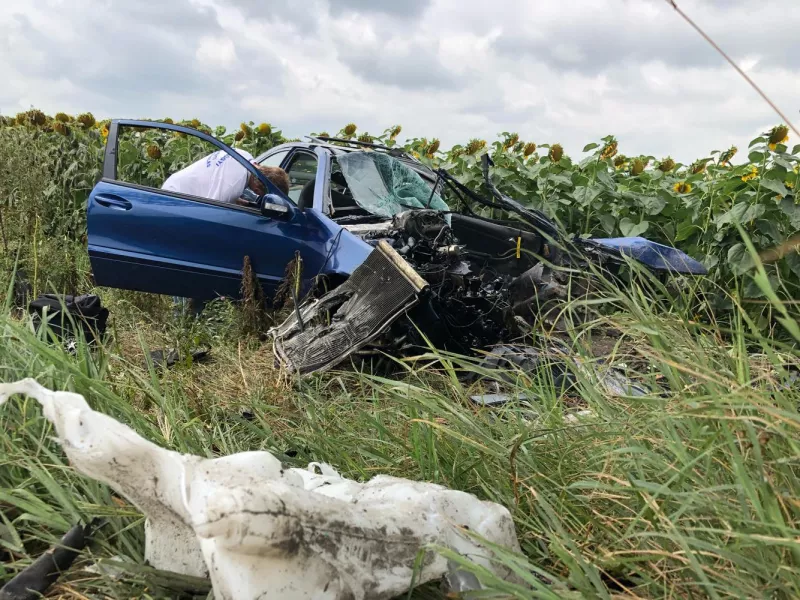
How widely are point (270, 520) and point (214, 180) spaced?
15.6 ft

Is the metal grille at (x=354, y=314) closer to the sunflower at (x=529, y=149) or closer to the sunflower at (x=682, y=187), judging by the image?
the sunflower at (x=682, y=187)

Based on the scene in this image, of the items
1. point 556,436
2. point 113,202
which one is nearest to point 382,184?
point 113,202

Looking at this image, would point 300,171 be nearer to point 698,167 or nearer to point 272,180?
point 272,180

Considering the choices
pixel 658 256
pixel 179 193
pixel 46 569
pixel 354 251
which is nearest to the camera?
pixel 46 569

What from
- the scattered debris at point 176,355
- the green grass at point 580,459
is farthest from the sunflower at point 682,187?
the scattered debris at point 176,355

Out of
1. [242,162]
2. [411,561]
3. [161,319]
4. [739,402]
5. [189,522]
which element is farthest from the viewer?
[161,319]

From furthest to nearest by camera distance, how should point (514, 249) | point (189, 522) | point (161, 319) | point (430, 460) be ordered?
point (161, 319) → point (514, 249) → point (430, 460) → point (189, 522)

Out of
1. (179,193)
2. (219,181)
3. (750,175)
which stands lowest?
(179,193)

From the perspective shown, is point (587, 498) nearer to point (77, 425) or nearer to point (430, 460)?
point (430, 460)

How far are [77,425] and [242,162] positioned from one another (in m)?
3.62

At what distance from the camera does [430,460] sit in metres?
2.28

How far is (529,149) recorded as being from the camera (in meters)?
8.69

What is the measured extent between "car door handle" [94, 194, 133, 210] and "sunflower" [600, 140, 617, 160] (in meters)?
5.28

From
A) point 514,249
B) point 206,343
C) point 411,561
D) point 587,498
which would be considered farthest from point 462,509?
point 206,343
